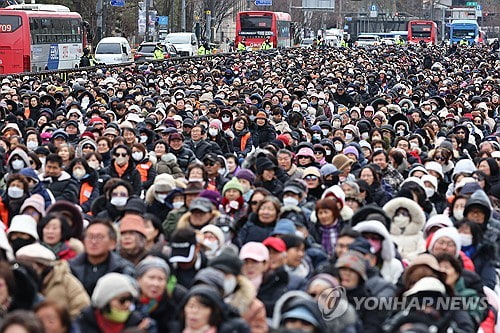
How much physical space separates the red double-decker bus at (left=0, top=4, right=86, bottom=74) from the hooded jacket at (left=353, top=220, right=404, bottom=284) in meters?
31.8

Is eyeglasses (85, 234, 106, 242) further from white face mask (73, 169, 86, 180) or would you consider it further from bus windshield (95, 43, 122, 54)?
bus windshield (95, 43, 122, 54)

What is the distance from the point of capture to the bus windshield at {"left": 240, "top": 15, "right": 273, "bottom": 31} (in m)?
69.1

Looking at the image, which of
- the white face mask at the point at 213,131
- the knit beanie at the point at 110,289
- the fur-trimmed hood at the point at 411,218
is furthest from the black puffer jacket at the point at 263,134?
the knit beanie at the point at 110,289

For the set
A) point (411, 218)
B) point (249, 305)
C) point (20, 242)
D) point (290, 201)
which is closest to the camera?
point (249, 305)

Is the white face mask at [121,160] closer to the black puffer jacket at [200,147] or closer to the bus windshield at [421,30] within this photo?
the black puffer jacket at [200,147]

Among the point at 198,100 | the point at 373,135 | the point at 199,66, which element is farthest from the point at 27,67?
the point at 373,135

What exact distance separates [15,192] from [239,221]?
244 cm

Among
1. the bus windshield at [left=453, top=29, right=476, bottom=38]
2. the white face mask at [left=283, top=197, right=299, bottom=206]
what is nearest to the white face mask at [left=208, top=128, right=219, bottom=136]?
the white face mask at [left=283, top=197, right=299, bottom=206]

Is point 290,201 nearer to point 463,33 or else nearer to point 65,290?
point 65,290

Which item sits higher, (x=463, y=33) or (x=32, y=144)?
(x=32, y=144)

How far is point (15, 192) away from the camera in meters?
12.2

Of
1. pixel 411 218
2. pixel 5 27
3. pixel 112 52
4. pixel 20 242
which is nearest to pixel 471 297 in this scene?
pixel 411 218

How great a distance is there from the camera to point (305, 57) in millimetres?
54719

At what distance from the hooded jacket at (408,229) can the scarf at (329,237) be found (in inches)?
19.8
